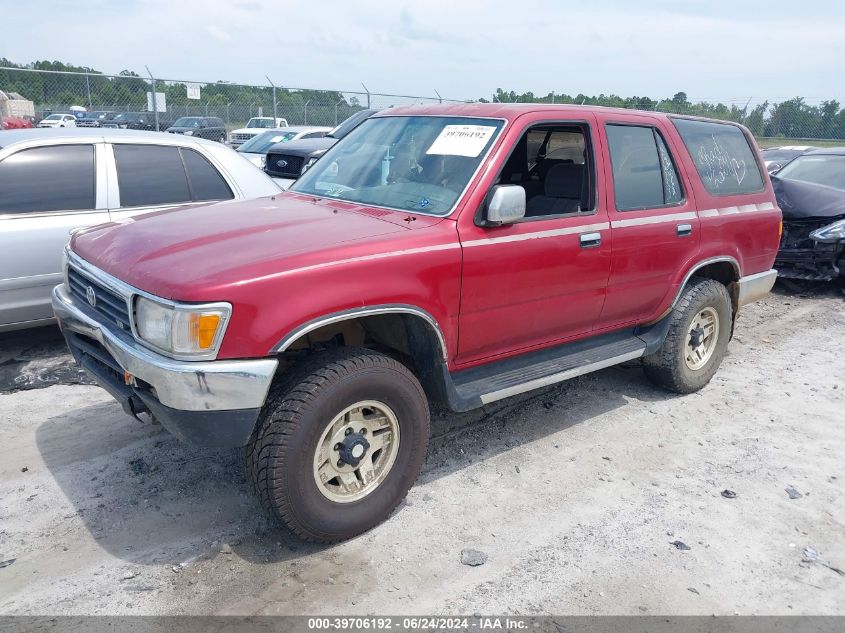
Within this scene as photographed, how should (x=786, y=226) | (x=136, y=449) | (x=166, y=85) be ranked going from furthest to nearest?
1. (x=166, y=85)
2. (x=786, y=226)
3. (x=136, y=449)

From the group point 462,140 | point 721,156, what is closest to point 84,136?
point 462,140

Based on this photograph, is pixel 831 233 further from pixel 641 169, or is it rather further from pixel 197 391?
pixel 197 391

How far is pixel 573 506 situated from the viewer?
12.3 feet

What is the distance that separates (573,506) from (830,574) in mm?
1222

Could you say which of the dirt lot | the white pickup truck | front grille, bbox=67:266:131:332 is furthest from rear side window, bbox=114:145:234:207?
the white pickup truck

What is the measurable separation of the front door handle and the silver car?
282 centimetres

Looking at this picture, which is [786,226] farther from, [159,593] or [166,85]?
[166,85]

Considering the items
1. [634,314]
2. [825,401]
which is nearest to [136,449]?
[634,314]

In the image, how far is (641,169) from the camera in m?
4.62

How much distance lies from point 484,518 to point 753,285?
130 inches

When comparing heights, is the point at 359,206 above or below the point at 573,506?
above

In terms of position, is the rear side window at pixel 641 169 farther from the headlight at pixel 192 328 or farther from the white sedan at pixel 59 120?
the white sedan at pixel 59 120

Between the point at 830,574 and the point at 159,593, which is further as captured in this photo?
the point at 830,574

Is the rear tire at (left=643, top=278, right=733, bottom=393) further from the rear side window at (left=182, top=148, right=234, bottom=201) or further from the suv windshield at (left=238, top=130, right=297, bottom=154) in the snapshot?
the suv windshield at (left=238, top=130, right=297, bottom=154)
